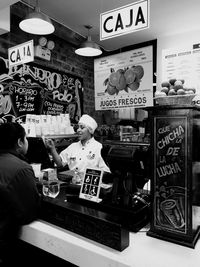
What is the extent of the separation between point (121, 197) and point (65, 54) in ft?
13.7

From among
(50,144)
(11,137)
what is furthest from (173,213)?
(50,144)

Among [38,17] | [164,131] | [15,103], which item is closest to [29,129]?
[15,103]

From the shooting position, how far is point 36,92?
4289mm

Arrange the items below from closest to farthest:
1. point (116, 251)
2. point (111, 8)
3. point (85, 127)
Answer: point (116, 251) < point (85, 127) < point (111, 8)

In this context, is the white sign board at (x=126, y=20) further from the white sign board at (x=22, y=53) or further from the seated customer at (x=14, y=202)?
the seated customer at (x=14, y=202)

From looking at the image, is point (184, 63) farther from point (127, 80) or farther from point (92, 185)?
point (92, 185)

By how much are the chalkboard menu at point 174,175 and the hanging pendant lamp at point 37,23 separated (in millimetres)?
2263

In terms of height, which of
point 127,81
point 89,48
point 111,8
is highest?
point 111,8

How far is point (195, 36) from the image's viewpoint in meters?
3.22

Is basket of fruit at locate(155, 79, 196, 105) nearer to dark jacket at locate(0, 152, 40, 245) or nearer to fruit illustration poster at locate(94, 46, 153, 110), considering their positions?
dark jacket at locate(0, 152, 40, 245)

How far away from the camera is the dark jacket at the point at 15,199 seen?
1410mm

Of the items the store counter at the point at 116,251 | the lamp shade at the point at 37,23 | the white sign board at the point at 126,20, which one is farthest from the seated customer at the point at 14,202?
the lamp shade at the point at 37,23

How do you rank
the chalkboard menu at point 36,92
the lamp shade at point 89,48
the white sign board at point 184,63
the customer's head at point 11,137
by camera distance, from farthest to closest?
1. the lamp shade at point 89,48
2. the chalkboard menu at point 36,92
3. the white sign board at point 184,63
4. the customer's head at point 11,137

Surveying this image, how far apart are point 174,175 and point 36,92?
3560mm
